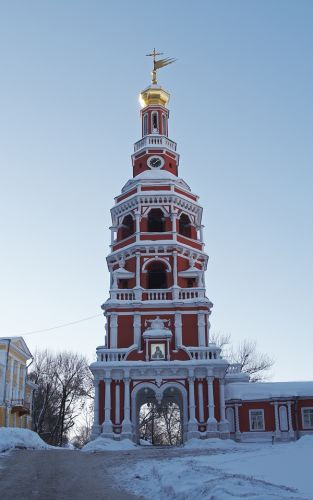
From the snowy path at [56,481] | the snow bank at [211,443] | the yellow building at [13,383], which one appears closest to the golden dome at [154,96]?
the yellow building at [13,383]

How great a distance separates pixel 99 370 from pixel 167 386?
3.97 metres

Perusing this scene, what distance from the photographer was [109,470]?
52.4 feet

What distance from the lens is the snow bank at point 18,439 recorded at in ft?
82.7

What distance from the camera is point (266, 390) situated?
113ft

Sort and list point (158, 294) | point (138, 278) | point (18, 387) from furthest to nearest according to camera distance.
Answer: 1. point (18, 387)
2. point (138, 278)
3. point (158, 294)

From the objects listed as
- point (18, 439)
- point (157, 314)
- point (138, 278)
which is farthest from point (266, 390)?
point (18, 439)

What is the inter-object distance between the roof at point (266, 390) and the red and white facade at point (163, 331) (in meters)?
0.11

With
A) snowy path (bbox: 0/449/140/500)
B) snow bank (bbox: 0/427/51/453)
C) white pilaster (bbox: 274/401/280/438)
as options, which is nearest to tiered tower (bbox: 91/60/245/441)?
white pilaster (bbox: 274/401/280/438)

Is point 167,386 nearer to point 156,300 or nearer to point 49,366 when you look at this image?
point 156,300

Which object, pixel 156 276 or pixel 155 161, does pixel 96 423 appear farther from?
pixel 155 161

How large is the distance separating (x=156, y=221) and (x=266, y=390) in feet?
43.2

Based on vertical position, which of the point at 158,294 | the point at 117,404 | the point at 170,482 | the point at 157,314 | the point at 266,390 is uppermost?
the point at 158,294

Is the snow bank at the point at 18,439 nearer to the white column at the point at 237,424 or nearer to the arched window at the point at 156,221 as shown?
the white column at the point at 237,424

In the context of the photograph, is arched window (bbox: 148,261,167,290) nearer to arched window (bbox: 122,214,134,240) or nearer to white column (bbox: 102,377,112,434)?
arched window (bbox: 122,214,134,240)
